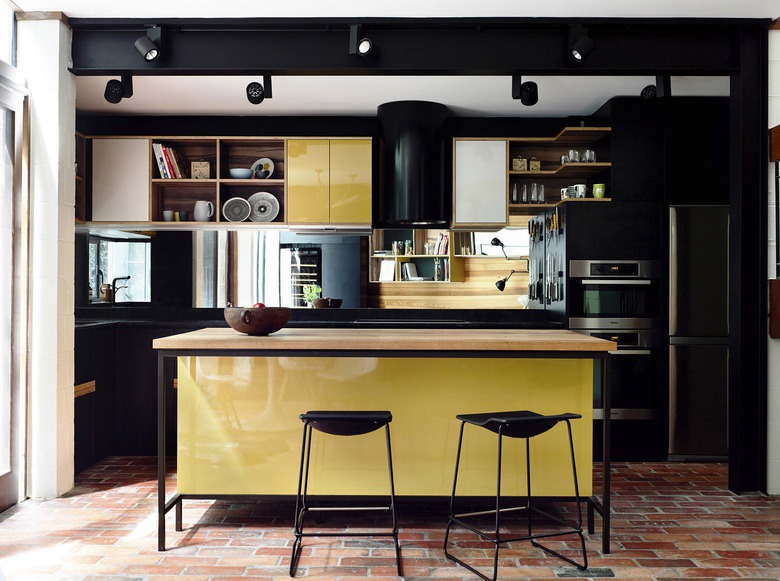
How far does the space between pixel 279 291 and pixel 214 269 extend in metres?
0.63

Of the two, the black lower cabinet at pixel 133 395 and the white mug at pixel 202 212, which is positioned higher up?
the white mug at pixel 202 212

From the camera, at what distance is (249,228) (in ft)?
18.2

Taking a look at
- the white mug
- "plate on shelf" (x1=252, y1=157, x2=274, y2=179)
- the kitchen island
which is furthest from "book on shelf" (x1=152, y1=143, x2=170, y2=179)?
the kitchen island

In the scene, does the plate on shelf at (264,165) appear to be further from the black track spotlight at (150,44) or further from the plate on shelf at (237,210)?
the black track spotlight at (150,44)

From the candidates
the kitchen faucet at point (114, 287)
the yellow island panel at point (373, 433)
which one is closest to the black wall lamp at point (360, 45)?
the yellow island panel at point (373, 433)

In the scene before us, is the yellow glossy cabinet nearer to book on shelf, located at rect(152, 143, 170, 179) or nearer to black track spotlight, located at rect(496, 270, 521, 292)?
book on shelf, located at rect(152, 143, 170, 179)

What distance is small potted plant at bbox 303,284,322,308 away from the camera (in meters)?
5.67

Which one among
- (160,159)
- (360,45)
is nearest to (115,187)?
(160,159)

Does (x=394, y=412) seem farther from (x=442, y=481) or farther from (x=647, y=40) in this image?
(x=647, y=40)

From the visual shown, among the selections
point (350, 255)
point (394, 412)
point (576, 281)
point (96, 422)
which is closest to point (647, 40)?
point (576, 281)

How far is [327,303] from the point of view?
555cm

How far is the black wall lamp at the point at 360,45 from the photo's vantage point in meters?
3.52

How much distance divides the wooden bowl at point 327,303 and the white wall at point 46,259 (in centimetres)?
230

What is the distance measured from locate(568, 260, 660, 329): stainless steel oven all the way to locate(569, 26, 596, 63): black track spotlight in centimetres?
161
